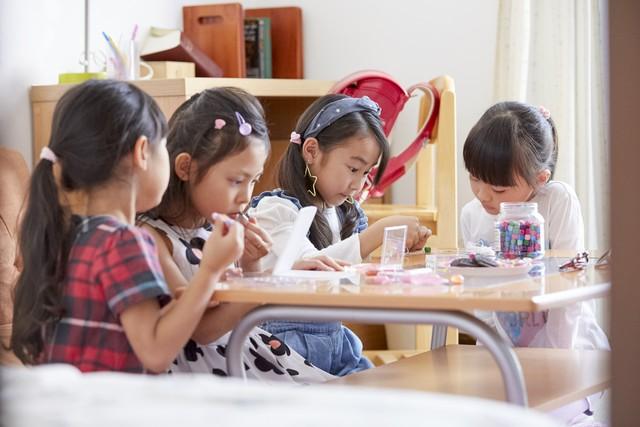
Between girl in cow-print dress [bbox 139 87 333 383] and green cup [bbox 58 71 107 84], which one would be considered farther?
green cup [bbox 58 71 107 84]

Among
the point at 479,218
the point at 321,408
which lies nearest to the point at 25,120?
the point at 479,218

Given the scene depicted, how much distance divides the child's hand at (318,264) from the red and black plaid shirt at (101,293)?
329 millimetres

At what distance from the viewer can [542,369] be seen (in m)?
1.71

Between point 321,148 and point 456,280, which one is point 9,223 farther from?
point 456,280

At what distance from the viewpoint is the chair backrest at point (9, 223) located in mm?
2250

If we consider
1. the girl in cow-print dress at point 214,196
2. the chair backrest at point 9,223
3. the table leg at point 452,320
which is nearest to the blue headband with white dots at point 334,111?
the girl in cow-print dress at point 214,196

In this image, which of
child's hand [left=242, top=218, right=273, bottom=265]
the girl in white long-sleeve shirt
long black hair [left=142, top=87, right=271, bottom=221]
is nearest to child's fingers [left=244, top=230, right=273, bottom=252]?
child's hand [left=242, top=218, right=273, bottom=265]

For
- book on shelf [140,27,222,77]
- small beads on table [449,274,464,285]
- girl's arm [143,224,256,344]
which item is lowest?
girl's arm [143,224,256,344]

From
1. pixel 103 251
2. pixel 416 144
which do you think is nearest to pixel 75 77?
pixel 416 144

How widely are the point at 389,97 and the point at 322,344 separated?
1.22 metres

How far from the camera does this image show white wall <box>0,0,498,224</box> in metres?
3.25

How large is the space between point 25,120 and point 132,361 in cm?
183

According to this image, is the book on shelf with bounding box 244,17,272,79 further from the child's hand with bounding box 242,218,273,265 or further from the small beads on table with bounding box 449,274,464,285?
the small beads on table with bounding box 449,274,464,285

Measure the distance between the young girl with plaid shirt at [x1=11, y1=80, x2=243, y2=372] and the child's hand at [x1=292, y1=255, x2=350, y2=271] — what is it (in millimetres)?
263
